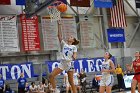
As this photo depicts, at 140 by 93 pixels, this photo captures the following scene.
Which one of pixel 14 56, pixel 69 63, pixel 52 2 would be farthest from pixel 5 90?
pixel 69 63

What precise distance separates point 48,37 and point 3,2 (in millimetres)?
4003

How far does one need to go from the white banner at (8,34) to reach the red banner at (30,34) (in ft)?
2.05

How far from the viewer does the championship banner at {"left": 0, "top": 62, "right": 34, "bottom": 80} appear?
21.2m

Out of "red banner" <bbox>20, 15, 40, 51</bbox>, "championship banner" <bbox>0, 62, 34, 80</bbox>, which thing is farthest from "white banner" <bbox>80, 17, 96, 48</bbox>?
"championship banner" <bbox>0, 62, 34, 80</bbox>

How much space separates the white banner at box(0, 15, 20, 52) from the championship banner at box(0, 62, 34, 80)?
1113mm

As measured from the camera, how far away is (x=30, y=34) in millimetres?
22797

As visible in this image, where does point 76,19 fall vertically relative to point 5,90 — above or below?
above

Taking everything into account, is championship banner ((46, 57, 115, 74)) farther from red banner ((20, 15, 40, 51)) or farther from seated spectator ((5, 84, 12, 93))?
seated spectator ((5, 84, 12, 93))

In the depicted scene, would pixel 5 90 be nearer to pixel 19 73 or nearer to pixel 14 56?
pixel 19 73

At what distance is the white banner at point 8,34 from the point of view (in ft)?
71.0

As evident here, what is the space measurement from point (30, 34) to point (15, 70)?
2.79 meters

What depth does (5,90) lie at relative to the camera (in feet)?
66.7

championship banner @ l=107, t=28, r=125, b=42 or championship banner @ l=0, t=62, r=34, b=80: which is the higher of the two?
championship banner @ l=107, t=28, r=125, b=42

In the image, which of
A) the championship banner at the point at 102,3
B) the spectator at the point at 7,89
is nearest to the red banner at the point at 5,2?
the spectator at the point at 7,89
